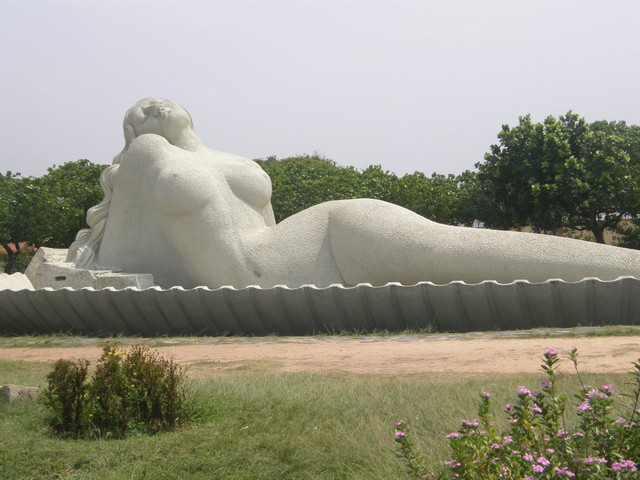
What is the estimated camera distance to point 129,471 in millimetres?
5477

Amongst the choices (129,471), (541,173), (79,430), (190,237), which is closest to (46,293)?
(190,237)

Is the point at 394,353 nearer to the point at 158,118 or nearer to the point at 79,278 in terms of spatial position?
the point at 79,278

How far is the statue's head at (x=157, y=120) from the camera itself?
14820mm

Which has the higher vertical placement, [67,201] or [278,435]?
[67,201]

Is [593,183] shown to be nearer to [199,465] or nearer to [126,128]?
[126,128]

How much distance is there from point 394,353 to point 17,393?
390 cm

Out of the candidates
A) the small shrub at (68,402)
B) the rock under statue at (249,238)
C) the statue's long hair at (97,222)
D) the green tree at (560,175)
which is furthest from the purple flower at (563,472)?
the green tree at (560,175)

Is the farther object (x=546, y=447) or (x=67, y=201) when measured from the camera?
(x=67, y=201)

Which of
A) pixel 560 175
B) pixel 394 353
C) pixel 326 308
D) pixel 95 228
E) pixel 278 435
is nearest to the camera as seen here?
pixel 278 435

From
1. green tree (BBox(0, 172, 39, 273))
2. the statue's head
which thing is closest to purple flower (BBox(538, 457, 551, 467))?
the statue's head

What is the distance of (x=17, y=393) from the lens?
698 centimetres

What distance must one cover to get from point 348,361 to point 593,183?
52.2 feet

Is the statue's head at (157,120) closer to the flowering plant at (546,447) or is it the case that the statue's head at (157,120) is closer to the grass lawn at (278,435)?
the grass lawn at (278,435)

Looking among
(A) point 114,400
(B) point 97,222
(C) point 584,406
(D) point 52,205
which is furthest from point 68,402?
(D) point 52,205
